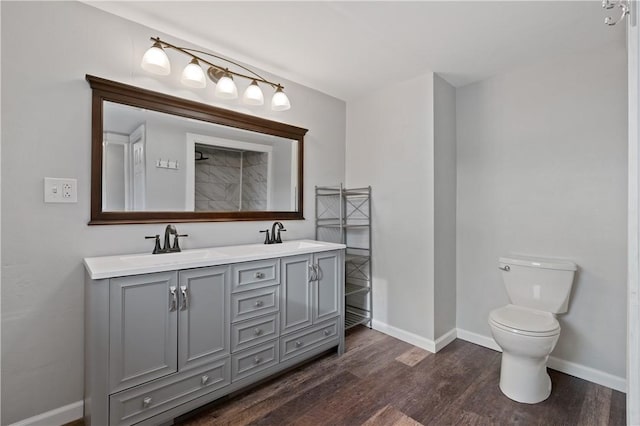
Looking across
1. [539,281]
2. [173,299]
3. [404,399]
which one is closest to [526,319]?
[539,281]

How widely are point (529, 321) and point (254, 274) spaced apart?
5.53 ft

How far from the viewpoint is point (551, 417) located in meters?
1.70

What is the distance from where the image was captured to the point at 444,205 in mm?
2568

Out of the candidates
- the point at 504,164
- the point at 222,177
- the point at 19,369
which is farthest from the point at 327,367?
the point at 504,164

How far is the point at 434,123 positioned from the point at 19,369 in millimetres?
2927

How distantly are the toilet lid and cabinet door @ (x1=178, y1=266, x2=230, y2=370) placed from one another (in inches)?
64.4

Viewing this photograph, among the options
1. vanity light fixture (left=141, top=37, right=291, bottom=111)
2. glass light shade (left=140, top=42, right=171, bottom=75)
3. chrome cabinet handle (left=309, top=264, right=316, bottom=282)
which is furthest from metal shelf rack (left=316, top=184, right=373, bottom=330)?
glass light shade (left=140, top=42, right=171, bottom=75)

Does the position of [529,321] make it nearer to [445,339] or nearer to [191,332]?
[445,339]

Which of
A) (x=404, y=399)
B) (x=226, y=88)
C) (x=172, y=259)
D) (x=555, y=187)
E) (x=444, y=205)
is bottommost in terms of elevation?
(x=404, y=399)

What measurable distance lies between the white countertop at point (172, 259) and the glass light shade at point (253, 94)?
1.05 metres

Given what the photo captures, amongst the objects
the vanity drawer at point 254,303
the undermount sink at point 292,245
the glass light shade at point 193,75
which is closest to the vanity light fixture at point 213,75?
the glass light shade at point 193,75

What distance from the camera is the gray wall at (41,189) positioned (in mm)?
1486

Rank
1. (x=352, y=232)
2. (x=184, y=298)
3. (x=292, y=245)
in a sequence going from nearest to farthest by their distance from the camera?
(x=184, y=298) → (x=292, y=245) → (x=352, y=232)

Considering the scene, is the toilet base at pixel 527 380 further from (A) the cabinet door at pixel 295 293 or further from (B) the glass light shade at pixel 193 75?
(B) the glass light shade at pixel 193 75
